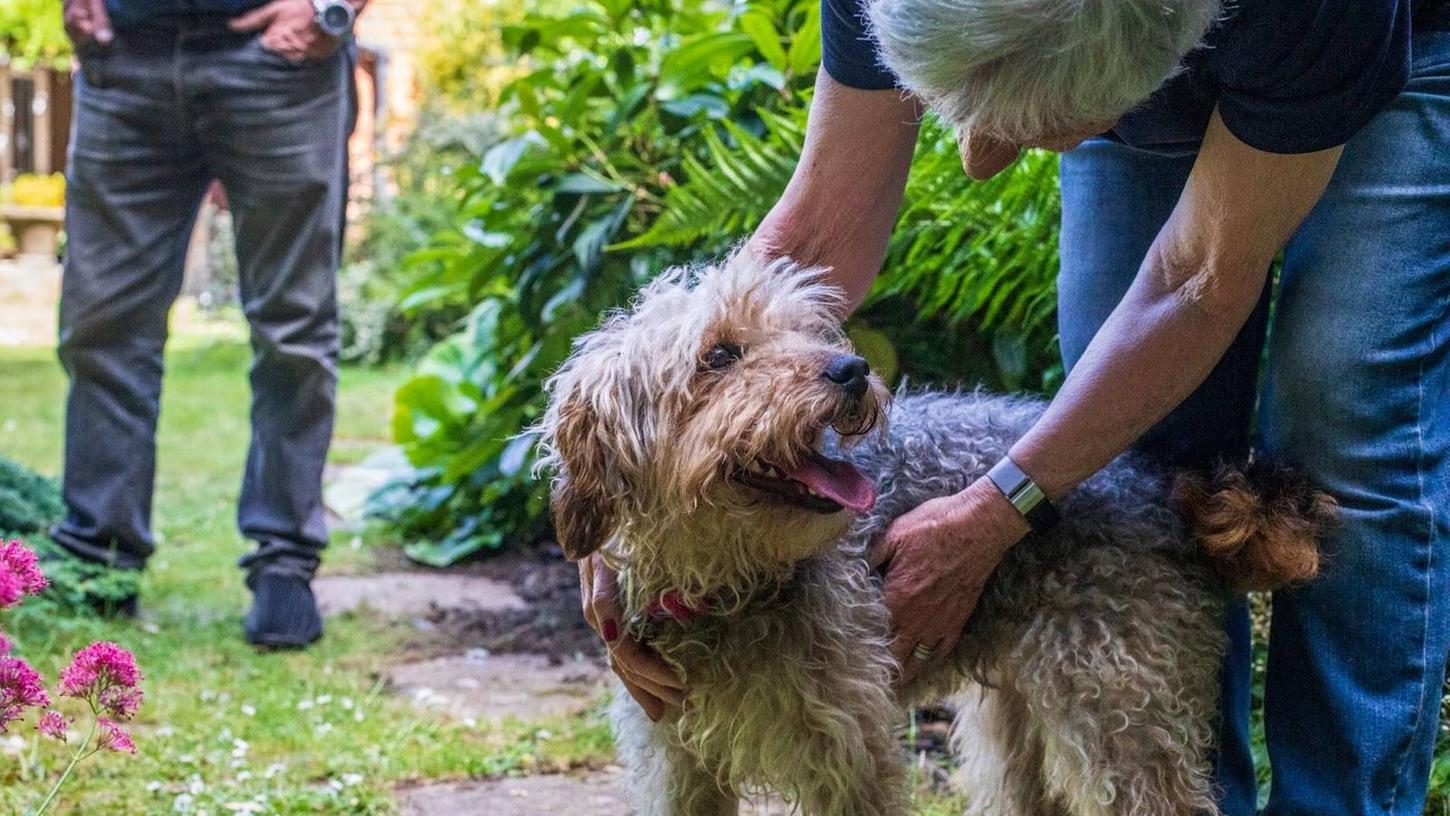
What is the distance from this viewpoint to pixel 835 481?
263 centimetres

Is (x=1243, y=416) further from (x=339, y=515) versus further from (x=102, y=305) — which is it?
(x=339, y=515)

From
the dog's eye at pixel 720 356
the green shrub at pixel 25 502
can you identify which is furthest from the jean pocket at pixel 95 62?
the dog's eye at pixel 720 356

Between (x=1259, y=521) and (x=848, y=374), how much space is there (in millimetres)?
804

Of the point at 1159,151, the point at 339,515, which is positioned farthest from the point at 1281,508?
the point at 339,515

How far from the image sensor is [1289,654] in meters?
2.88

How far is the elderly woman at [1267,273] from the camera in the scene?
2.32 m

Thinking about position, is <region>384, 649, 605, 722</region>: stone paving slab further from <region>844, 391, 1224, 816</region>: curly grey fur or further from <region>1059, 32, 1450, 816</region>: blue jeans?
<region>1059, 32, 1450, 816</region>: blue jeans

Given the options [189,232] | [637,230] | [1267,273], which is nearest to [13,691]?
[1267,273]

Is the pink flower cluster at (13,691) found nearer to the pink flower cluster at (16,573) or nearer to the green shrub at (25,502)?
the pink flower cluster at (16,573)

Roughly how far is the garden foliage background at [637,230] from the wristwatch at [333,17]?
71cm

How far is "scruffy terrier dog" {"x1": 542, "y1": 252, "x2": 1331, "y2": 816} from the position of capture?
2.65 meters

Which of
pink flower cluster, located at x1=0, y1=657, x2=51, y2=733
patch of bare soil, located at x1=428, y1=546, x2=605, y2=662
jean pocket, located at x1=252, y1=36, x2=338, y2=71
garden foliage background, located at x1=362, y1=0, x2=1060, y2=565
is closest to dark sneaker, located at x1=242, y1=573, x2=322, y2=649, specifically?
patch of bare soil, located at x1=428, y1=546, x2=605, y2=662

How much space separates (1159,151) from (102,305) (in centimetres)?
353

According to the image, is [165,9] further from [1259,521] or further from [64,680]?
[1259,521]
